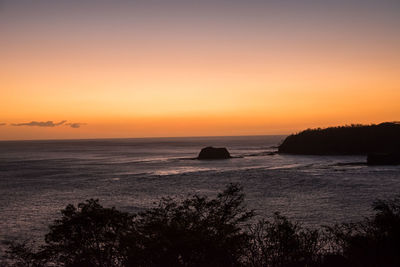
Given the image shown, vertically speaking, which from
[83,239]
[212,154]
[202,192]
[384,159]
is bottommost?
[202,192]

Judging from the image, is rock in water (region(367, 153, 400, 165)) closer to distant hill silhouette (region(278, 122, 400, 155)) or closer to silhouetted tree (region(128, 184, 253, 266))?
distant hill silhouette (region(278, 122, 400, 155))

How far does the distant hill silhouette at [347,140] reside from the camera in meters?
137

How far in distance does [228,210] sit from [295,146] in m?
135

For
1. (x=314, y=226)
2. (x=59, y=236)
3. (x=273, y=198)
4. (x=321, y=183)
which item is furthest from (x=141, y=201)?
(x=321, y=183)

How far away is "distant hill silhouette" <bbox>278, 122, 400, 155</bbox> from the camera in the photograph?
13675 centimetres

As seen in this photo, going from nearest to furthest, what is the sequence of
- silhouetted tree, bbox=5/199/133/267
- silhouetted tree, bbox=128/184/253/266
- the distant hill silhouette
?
silhouetted tree, bbox=128/184/253/266 < silhouetted tree, bbox=5/199/133/267 < the distant hill silhouette

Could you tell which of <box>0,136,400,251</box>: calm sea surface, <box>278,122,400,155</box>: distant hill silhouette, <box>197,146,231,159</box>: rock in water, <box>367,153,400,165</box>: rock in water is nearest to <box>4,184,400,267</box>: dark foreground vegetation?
<box>0,136,400,251</box>: calm sea surface

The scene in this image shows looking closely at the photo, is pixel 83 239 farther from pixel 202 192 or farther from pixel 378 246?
pixel 202 192

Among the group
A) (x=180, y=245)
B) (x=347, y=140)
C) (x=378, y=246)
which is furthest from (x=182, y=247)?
(x=347, y=140)

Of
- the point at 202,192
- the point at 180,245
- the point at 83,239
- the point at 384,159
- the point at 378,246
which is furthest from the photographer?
the point at 384,159

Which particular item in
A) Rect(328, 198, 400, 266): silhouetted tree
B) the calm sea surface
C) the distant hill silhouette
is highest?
the distant hill silhouette

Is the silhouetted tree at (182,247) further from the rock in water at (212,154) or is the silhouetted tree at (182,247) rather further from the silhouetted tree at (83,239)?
the rock in water at (212,154)

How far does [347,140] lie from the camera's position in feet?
475

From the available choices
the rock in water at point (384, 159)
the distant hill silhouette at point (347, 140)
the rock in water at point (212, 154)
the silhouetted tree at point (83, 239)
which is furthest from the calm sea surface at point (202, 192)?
the distant hill silhouette at point (347, 140)
